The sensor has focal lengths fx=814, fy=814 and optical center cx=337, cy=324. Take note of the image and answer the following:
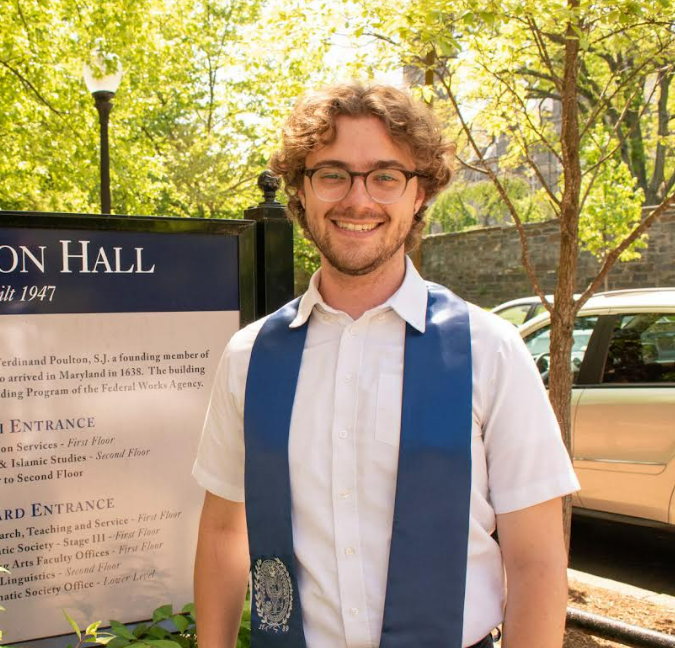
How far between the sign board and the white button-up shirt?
1082mm

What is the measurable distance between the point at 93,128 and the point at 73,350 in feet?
35.8

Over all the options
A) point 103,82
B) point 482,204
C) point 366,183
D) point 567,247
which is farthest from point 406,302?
point 482,204

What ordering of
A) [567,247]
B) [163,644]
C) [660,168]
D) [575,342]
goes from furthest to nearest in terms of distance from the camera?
[660,168] → [575,342] → [567,247] → [163,644]

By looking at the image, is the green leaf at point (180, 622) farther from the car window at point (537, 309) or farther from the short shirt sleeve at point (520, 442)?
the car window at point (537, 309)

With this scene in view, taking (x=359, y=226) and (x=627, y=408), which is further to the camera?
(x=627, y=408)

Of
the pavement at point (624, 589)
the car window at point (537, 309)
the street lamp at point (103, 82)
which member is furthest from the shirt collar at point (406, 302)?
the street lamp at point (103, 82)

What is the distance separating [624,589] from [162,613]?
3096 millimetres

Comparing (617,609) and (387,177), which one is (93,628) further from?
(617,609)

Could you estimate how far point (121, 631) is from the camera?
245cm

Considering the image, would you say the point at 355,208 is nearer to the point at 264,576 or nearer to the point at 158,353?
the point at 264,576

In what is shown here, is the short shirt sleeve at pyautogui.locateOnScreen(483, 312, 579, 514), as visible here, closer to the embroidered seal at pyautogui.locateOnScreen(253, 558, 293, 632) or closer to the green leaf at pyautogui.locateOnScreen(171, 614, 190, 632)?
the embroidered seal at pyautogui.locateOnScreen(253, 558, 293, 632)

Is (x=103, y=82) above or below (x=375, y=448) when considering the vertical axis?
above

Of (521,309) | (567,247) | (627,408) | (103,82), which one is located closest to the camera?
(567,247)

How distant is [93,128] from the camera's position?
12531 millimetres
